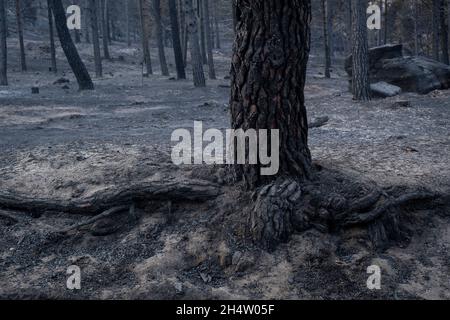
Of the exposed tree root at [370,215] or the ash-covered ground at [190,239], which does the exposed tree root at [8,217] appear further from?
the exposed tree root at [370,215]

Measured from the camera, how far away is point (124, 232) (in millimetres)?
4984

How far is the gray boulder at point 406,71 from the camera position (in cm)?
1422

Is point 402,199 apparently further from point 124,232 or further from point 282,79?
point 124,232

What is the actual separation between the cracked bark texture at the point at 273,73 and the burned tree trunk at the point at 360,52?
8740 mm

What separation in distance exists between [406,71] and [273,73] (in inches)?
464

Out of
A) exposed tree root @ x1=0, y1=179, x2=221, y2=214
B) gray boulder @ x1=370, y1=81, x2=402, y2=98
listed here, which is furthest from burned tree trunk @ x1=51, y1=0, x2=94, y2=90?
exposed tree root @ x1=0, y1=179, x2=221, y2=214

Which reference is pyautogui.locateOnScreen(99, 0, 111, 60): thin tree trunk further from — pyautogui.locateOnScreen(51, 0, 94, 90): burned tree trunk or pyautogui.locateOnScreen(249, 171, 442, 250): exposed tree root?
pyautogui.locateOnScreen(249, 171, 442, 250): exposed tree root

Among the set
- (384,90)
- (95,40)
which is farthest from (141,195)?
(95,40)

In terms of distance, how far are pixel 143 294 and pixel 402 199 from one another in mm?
3127

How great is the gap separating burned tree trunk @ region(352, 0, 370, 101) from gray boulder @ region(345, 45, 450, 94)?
2.36 meters

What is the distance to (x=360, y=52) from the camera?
12789mm

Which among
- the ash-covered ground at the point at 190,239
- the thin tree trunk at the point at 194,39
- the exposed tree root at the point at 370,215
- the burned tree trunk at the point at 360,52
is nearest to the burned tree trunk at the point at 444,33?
the burned tree trunk at the point at 360,52
